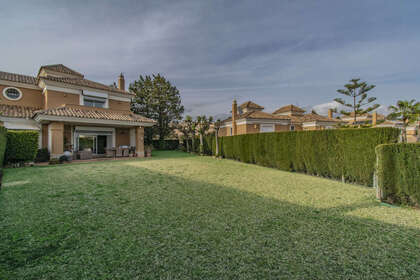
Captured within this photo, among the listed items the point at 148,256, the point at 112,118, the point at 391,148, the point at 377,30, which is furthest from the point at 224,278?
the point at 112,118

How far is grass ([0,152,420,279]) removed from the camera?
1.97m

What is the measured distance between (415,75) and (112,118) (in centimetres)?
2334

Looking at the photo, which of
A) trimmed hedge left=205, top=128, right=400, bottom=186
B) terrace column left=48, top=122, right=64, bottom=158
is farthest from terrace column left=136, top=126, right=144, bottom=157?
trimmed hedge left=205, top=128, right=400, bottom=186

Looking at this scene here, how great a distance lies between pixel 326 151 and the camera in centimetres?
726

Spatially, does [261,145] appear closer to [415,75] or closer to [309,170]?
[309,170]

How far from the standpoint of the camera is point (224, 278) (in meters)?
1.84

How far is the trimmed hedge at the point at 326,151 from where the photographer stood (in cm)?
584

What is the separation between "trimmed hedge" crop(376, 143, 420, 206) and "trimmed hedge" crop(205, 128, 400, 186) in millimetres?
1628

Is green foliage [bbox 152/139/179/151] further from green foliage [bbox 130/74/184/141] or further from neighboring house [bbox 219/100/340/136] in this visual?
neighboring house [bbox 219/100/340/136]

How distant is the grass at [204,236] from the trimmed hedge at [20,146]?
726cm

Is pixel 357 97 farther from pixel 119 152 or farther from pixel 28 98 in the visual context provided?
pixel 28 98

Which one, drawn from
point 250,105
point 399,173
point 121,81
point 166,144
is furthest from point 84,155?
point 250,105

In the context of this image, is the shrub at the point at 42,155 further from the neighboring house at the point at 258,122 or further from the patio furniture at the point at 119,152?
the neighboring house at the point at 258,122

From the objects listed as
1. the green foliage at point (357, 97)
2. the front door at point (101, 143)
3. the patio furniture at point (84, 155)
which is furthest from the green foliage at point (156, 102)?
the green foliage at point (357, 97)
